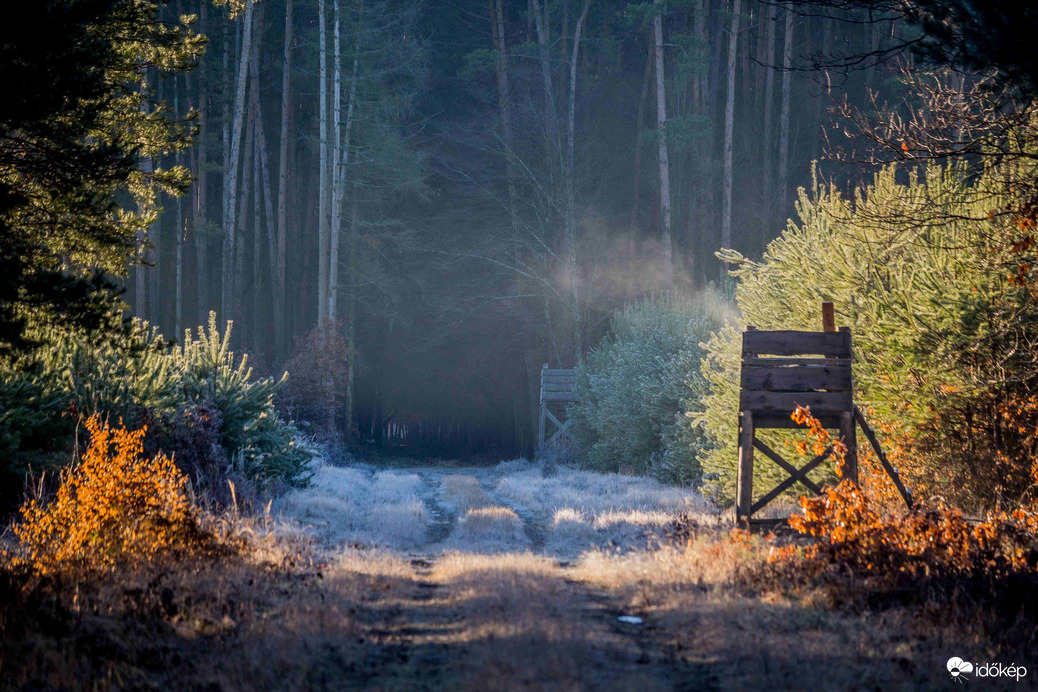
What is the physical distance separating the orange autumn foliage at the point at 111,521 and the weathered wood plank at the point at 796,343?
5906mm

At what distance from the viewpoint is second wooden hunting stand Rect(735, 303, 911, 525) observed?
901 centimetres

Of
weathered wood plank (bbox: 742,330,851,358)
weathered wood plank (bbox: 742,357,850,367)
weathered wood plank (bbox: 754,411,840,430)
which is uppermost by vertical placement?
weathered wood plank (bbox: 742,330,851,358)

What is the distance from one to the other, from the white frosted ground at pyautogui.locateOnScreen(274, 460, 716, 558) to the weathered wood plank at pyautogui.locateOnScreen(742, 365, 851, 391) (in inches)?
90.7

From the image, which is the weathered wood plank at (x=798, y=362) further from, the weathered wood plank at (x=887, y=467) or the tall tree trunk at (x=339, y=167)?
the tall tree trunk at (x=339, y=167)

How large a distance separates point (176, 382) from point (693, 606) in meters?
8.86

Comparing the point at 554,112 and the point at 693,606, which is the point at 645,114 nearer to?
the point at 554,112

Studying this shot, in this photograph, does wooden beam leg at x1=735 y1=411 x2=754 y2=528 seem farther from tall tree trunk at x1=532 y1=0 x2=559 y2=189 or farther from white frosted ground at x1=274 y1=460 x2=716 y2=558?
tall tree trunk at x1=532 y1=0 x2=559 y2=189

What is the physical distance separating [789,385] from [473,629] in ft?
16.2

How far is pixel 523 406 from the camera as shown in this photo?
→ 38250 millimetres

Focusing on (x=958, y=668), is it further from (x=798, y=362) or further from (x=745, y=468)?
(x=798, y=362)

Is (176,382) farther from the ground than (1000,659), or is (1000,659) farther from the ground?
(176,382)

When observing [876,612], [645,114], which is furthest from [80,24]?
[645,114]

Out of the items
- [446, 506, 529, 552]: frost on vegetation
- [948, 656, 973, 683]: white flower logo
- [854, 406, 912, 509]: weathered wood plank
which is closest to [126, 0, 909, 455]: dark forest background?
[446, 506, 529, 552]: frost on vegetation

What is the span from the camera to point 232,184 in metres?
30.7
